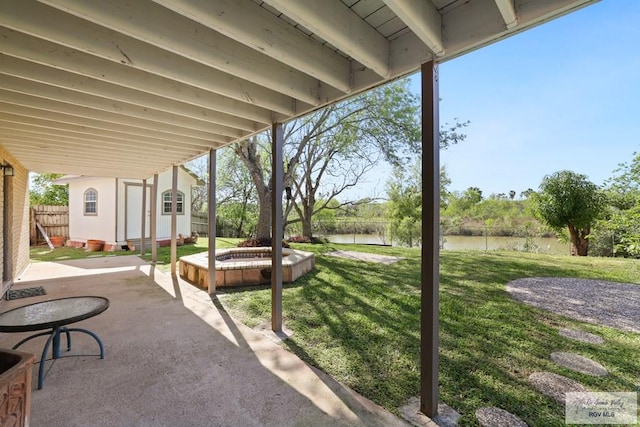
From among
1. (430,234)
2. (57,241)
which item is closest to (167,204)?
(57,241)

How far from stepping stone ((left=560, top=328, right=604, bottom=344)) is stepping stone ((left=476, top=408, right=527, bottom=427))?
6.15 feet

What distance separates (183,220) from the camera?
12.2m

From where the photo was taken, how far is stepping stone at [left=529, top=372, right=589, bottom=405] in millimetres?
2080

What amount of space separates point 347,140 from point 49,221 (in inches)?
498

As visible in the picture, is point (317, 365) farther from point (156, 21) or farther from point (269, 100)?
point (156, 21)

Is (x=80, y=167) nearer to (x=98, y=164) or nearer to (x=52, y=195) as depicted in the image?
(x=98, y=164)

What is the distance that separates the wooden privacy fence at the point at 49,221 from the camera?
1123 cm

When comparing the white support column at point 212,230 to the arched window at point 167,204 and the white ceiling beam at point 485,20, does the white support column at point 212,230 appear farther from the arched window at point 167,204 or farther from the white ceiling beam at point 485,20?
the arched window at point 167,204

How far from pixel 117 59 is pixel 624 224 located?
7.75 m

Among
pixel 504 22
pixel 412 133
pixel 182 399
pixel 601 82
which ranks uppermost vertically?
pixel 601 82

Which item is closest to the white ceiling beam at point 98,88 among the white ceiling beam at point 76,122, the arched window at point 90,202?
the white ceiling beam at point 76,122

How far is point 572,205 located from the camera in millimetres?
9242

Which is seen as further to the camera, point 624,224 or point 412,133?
point 412,133

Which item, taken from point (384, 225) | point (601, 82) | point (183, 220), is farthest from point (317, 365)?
point (384, 225)
